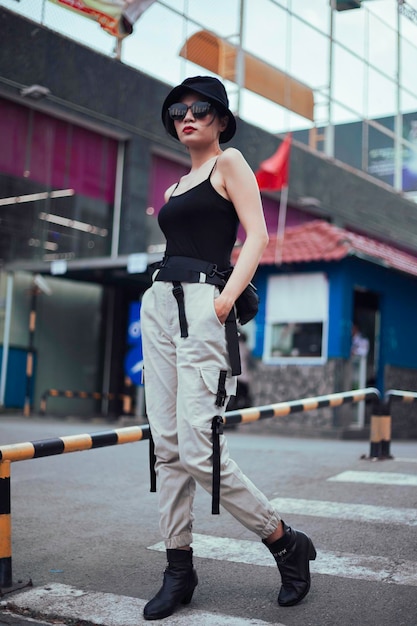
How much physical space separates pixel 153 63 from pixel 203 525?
1551 cm

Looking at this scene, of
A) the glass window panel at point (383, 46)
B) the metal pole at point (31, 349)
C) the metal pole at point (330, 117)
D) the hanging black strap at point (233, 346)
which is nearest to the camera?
the hanging black strap at point (233, 346)

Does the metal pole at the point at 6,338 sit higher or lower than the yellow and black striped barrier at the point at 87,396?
higher

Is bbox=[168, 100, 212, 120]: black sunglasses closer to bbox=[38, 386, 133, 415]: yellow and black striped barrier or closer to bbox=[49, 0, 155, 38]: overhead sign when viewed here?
bbox=[38, 386, 133, 415]: yellow and black striped barrier

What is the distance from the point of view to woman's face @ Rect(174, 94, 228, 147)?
3713mm

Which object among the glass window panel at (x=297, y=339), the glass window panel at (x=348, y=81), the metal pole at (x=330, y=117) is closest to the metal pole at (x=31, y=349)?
the glass window panel at (x=297, y=339)

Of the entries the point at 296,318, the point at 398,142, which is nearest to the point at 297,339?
the point at 296,318

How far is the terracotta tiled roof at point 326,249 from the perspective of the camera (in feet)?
47.0

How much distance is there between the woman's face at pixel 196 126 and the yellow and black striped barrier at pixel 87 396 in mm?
13657

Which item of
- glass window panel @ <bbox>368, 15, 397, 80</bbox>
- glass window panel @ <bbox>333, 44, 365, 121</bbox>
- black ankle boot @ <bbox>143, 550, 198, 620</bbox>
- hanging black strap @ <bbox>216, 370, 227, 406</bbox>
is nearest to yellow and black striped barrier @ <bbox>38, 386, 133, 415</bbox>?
glass window panel @ <bbox>333, 44, 365, 121</bbox>

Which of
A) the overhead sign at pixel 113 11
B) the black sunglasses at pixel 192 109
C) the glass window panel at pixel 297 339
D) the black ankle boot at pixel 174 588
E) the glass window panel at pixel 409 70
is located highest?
the glass window panel at pixel 409 70

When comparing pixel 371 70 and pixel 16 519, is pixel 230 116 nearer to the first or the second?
pixel 16 519

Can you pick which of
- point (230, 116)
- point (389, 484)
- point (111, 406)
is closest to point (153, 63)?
point (111, 406)

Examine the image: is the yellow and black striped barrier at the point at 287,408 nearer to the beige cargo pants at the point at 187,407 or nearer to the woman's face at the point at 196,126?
the beige cargo pants at the point at 187,407

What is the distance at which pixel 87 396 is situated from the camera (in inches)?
744
